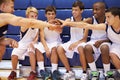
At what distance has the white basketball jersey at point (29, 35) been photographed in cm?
450

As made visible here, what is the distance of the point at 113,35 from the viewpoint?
394cm

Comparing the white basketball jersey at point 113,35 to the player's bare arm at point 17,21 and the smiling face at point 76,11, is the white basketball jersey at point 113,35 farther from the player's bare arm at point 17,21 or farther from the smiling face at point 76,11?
the player's bare arm at point 17,21

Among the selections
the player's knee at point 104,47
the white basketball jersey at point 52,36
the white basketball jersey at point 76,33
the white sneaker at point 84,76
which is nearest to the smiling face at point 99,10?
the white basketball jersey at point 76,33

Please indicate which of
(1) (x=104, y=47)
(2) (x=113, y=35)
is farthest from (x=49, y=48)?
(2) (x=113, y=35)

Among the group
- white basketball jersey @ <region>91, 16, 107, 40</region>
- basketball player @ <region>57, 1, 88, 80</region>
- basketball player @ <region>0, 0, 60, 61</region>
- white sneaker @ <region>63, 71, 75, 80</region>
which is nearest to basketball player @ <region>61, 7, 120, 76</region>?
white basketball jersey @ <region>91, 16, 107, 40</region>

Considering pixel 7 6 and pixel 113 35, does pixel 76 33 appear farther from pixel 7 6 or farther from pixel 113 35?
pixel 7 6

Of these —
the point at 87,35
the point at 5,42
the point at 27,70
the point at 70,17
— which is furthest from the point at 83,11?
the point at 5,42

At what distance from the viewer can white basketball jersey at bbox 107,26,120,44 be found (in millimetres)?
3918

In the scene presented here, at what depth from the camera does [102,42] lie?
13.3 ft

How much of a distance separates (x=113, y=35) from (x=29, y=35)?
1.33 metres

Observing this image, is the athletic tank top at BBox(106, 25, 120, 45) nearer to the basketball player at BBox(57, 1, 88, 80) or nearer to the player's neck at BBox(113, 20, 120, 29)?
the player's neck at BBox(113, 20, 120, 29)

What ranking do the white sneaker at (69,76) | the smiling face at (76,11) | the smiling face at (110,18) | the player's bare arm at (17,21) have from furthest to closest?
the smiling face at (76,11), the white sneaker at (69,76), the smiling face at (110,18), the player's bare arm at (17,21)

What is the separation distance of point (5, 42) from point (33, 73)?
35.9 inches

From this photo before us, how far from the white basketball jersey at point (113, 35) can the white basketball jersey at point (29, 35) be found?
3.82 feet
